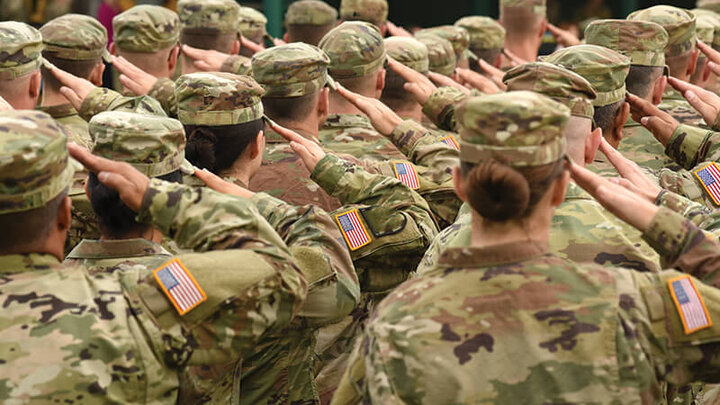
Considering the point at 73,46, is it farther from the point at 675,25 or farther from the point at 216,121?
the point at 675,25

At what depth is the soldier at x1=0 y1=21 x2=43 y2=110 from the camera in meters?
4.57

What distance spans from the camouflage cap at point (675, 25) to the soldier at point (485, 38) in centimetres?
218

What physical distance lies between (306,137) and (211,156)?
26.7 inches

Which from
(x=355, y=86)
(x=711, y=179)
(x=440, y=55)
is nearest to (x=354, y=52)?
(x=355, y=86)

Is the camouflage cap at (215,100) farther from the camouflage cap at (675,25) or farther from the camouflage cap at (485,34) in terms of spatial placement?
the camouflage cap at (485,34)

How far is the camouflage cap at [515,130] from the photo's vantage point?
2.32 meters

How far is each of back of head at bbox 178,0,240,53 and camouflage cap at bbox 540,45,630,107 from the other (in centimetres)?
329

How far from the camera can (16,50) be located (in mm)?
4582

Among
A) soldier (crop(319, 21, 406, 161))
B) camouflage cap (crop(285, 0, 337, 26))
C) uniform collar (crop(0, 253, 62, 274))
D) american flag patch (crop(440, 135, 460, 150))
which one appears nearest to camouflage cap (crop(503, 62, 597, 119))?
american flag patch (crop(440, 135, 460, 150))

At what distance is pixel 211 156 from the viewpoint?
3.63 meters

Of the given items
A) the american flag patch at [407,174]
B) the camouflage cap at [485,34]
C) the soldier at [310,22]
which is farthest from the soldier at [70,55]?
the camouflage cap at [485,34]

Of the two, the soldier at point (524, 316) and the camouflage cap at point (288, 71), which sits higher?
the soldier at point (524, 316)

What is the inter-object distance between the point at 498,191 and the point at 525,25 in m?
6.14

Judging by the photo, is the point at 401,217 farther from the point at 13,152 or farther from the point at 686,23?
the point at 686,23
